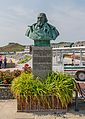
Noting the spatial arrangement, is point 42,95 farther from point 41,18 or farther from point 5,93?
point 41,18

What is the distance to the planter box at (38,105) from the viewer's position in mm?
9023

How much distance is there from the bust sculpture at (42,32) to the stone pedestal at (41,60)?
0.28 meters

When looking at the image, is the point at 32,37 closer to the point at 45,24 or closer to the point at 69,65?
the point at 45,24

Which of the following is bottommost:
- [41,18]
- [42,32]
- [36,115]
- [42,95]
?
[36,115]

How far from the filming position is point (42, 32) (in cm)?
985

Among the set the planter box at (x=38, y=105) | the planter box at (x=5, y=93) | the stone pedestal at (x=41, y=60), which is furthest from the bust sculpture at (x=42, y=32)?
the planter box at (x=5, y=93)

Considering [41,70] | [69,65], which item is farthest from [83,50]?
[41,70]

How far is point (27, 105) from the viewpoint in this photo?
9.08 meters

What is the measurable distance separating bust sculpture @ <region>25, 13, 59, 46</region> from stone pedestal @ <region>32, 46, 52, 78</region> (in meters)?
0.28

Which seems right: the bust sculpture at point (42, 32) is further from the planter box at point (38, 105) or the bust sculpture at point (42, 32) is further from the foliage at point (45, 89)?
the planter box at point (38, 105)

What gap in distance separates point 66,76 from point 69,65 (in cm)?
962

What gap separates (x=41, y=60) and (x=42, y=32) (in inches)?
36.6

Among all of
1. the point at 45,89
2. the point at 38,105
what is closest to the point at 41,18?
the point at 45,89

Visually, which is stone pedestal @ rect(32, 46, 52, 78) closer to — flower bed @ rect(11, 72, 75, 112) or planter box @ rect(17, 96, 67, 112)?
flower bed @ rect(11, 72, 75, 112)
